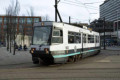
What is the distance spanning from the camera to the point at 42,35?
10.9 m

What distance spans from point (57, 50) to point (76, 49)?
129 inches

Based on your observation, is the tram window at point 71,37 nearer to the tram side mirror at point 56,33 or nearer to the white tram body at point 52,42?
the white tram body at point 52,42

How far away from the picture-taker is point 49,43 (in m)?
10.4

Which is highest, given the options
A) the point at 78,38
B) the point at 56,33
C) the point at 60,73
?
the point at 56,33

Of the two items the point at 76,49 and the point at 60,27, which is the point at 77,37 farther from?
the point at 60,27

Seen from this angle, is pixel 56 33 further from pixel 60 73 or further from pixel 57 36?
pixel 60 73

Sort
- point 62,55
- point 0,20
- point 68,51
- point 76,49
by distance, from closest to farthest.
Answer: point 62,55, point 68,51, point 76,49, point 0,20

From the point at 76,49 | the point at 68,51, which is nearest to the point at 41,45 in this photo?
the point at 68,51

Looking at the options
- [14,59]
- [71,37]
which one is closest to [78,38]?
[71,37]

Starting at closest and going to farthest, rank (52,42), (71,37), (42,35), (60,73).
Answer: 1. (60,73)
2. (52,42)
3. (42,35)
4. (71,37)

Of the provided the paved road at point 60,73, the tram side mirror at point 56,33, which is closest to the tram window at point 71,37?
the tram side mirror at point 56,33

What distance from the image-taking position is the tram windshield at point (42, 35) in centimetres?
1059

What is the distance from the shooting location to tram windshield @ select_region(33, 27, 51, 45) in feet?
34.8

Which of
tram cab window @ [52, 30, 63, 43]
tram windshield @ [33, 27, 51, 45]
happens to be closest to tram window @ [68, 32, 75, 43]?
tram cab window @ [52, 30, 63, 43]
